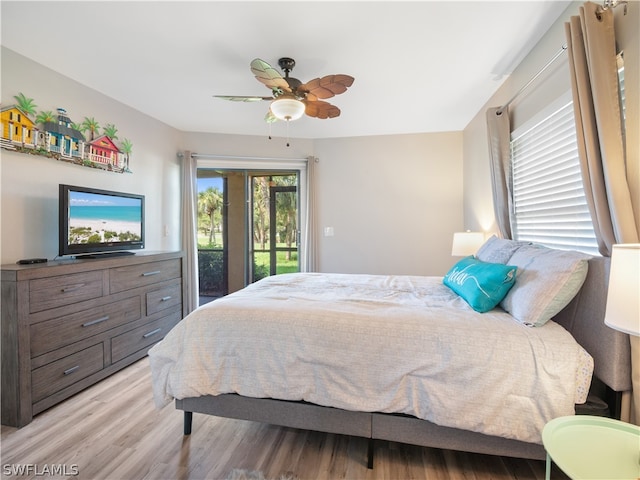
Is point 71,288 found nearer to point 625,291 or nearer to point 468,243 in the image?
point 625,291

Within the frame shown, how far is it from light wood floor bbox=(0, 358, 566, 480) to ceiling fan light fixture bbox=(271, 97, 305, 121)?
213 centimetres

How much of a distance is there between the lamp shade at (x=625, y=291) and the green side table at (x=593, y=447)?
0.40 meters

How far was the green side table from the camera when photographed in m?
0.90

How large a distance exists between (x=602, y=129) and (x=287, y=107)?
5.84 feet

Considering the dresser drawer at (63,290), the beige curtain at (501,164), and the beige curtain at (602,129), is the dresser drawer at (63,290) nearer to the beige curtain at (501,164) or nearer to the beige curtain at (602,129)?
the beige curtain at (602,129)

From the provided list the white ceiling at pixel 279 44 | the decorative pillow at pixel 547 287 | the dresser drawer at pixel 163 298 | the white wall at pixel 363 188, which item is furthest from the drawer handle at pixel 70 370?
the decorative pillow at pixel 547 287

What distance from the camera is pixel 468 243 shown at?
3008mm

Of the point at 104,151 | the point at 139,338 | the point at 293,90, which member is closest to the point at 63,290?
the point at 139,338

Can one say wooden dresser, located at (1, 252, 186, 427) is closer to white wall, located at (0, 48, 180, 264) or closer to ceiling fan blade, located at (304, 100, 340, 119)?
white wall, located at (0, 48, 180, 264)

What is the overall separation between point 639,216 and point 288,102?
203 centimetres

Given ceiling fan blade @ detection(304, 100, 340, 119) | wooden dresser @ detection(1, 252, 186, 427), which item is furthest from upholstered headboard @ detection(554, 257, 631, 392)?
wooden dresser @ detection(1, 252, 186, 427)

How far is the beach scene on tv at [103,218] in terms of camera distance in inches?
94.1

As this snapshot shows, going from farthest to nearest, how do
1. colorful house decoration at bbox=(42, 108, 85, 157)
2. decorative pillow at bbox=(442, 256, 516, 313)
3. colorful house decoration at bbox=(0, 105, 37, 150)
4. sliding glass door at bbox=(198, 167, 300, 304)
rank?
1. sliding glass door at bbox=(198, 167, 300, 304)
2. colorful house decoration at bbox=(42, 108, 85, 157)
3. colorful house decoration at bbox=(0, 105, 37, 150)
4. decorative pillow at bbox=(442, 256, 516, 313)

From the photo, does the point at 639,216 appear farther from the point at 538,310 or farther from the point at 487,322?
the point at 487,322
